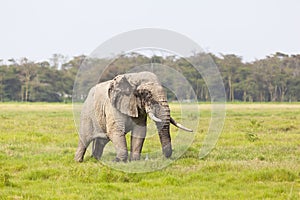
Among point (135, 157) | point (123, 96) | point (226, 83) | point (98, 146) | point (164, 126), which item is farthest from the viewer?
point (226, 83)

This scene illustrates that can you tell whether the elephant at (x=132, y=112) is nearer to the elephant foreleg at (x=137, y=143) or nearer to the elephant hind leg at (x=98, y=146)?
the elephant foreleg at (x=137, y=143)

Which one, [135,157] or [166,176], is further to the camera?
[135,157]

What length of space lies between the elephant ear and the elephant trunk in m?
0.64

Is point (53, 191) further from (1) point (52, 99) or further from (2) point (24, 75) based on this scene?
(2) point (24, 75)

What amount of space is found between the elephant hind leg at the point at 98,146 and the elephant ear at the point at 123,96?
1.46 m

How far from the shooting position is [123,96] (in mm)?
12703

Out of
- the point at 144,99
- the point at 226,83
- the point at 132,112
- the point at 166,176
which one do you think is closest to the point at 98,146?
the point at 132,112

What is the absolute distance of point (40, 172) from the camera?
1098 centimetres

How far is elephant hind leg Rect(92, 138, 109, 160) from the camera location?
45.3 feet

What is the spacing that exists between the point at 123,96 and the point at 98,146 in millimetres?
1824

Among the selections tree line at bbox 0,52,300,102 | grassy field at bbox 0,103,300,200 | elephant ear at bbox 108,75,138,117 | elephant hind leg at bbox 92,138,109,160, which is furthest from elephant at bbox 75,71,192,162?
tree line at bbox 0,52,300,102

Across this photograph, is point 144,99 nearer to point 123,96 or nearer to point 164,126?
point 123,96

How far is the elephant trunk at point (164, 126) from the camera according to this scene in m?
12.1

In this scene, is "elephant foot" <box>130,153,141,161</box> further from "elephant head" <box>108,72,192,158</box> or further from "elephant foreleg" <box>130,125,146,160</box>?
"elephant head" <box>108,72,192,158</box>
